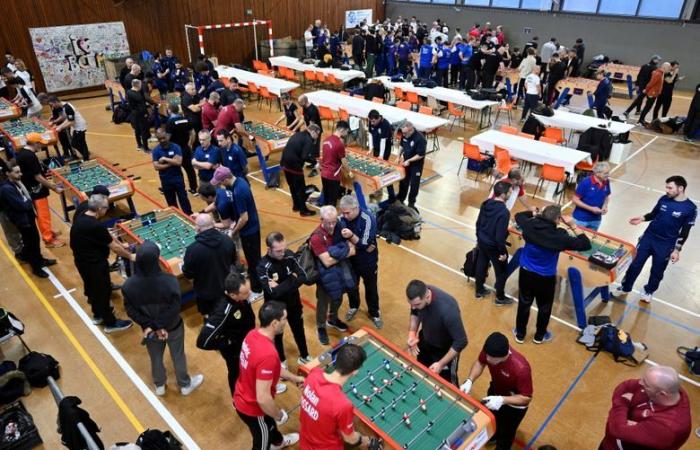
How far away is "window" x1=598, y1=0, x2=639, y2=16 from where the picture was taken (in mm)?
19031

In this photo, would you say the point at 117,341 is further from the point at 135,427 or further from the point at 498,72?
the point at 498,72

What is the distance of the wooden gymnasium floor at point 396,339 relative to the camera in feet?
15.6

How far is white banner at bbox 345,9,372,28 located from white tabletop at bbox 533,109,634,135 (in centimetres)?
1578

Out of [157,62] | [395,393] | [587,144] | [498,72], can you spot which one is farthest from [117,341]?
[498,72]

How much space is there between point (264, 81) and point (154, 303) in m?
12.6

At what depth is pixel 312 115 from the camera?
9922mm

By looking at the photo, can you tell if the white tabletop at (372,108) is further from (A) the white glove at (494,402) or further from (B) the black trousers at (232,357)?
(A) the white glove at (494,402)

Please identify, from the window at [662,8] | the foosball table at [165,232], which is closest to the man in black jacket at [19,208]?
the foosball table at [165,232]

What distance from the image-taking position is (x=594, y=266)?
6051mm

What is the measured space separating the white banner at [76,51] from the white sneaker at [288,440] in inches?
679

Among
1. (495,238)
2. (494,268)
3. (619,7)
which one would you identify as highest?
(619,7)

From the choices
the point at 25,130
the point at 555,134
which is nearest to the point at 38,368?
the point at 25,130

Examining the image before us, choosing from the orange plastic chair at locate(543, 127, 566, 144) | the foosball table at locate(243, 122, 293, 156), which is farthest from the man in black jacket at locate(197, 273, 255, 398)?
the orange plastic chair at locate(543, 127, 566, 144)

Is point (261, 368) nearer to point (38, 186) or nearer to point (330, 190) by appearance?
point (330, 190)
